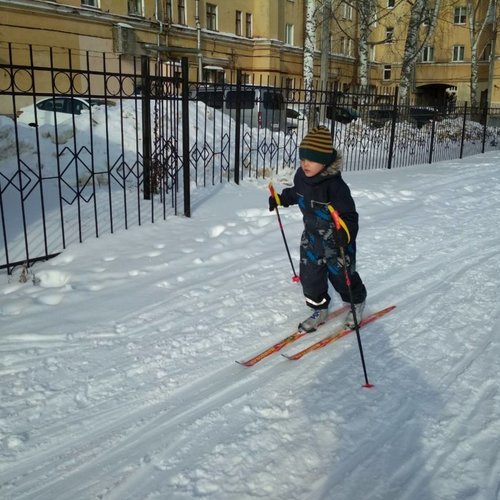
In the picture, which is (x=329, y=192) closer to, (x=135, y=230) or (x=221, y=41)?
(x=135, y=230)

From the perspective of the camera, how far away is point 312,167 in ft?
12.2

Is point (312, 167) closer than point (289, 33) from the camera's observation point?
Yes

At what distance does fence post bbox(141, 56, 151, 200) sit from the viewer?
6.52 metres

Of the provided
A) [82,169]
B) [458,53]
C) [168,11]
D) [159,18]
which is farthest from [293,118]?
[458,53]

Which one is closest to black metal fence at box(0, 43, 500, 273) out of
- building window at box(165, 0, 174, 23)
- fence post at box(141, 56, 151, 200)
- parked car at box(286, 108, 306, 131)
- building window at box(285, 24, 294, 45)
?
fence post at box(141, 56, 151, 200)

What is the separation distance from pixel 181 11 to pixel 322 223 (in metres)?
29.1

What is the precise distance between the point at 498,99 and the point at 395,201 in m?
35.4

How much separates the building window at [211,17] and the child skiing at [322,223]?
30079mm

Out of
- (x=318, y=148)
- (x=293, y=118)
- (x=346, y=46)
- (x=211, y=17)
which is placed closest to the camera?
(x=318, y=148)

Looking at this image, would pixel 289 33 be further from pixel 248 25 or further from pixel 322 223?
pixel 322 223

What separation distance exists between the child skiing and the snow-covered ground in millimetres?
297

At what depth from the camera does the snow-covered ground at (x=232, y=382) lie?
8.30 feet

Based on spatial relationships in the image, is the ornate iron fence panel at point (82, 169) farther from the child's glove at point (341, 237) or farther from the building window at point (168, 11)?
the building window at point (168, 11)

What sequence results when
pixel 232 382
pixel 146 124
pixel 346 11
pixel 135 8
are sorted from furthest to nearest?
1. pixel 346 11
2. pixel 135 8
3. pixel 146 124
4. pixel 232 382
